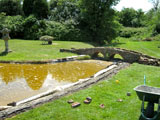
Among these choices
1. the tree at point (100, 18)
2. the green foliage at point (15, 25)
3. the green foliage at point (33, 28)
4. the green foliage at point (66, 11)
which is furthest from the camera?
the green foliage at point (66, 11)

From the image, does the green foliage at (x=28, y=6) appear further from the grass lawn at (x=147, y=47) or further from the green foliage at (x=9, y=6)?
the grass lawn at (x=147, y=47)

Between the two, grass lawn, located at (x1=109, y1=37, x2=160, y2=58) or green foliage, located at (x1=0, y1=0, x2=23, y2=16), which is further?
green foliage, located at (x1=0, y1=0, x2=23, y2=16)

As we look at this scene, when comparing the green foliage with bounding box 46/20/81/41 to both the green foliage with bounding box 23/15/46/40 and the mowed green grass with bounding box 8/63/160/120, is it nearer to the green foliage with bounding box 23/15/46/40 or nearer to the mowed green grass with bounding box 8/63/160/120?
the green foliage with bounding box 23/15/46/40

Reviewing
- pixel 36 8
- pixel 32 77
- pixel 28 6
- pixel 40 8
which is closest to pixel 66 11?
pixel 40 8

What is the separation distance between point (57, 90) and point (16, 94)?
6.18 feet

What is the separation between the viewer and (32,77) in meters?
10.1

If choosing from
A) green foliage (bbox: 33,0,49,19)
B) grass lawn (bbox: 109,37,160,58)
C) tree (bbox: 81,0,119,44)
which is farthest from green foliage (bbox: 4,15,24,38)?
grass lawn (bbox: 109,37,160,58)

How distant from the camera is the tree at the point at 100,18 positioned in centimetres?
2834

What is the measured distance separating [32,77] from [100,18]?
21.0m

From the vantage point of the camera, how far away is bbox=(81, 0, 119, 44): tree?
28.3m

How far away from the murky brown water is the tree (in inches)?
648

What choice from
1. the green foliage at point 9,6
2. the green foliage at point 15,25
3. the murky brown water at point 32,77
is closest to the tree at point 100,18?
the green foliage at point 15,25

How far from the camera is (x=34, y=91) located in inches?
314

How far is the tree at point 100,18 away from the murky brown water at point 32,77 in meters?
16.5
